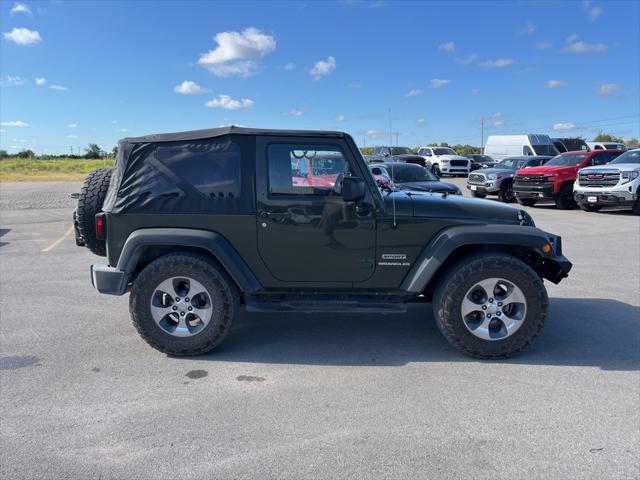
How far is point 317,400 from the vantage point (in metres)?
3.39

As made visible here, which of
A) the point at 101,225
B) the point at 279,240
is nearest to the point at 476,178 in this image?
the point at 279,240

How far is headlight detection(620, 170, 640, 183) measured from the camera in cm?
1376

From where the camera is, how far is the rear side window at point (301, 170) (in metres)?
4.04

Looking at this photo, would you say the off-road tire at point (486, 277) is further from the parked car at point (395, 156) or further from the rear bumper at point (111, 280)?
the parked car at point (395, 156)

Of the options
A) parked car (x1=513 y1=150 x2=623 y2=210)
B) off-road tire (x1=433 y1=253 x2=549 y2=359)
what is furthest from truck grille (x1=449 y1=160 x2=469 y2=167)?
off-road tire (x1=433 y1=253 x2=549 y2=359)

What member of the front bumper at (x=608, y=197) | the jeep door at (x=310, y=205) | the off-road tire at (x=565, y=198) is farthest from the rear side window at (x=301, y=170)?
the off-road tire at (x=565, y=198)

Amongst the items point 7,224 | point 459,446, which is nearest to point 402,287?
point 459,446

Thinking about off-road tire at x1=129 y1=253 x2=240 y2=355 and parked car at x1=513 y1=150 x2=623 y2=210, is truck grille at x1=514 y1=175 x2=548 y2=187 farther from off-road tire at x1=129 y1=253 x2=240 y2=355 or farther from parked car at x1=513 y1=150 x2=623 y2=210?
off-road tire at x1=129 y1=253 x2=240 y2=355

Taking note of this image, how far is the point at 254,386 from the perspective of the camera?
3.60 metres

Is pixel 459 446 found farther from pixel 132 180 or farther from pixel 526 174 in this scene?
pixel 526 174

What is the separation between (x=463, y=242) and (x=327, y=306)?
4.14 feet

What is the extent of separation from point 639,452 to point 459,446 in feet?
3.37

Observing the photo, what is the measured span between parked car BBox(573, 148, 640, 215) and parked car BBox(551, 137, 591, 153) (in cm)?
1741

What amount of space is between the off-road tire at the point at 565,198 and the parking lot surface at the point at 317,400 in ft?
38.8
